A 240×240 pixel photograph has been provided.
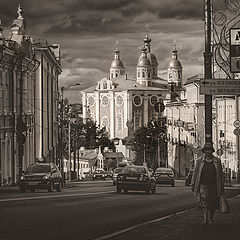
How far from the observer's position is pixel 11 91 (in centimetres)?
5434

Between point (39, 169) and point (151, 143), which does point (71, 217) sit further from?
point (151, 143)

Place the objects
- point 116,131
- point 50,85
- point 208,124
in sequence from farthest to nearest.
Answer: point 116,131 → point 50,85 → point 208,124

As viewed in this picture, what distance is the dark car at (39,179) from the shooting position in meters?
34.3

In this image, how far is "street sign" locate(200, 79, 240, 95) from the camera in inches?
743

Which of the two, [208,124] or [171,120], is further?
[171,120]

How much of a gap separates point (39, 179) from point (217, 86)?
55.5 feet

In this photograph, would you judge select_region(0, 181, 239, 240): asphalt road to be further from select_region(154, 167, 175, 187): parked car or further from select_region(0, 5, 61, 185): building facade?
select_region(154, 167, 175, 187): parked car

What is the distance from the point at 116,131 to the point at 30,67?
13328 centimetres

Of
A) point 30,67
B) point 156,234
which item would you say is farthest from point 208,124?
point 30,67

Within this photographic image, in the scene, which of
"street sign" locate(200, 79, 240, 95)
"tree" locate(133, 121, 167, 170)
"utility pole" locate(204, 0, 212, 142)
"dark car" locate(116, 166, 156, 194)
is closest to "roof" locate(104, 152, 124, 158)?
"tree" locate(133, 121, 167, 170)

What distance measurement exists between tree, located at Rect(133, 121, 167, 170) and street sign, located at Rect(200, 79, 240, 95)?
328 feet

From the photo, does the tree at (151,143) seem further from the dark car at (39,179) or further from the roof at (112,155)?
the dark car at (39,179)

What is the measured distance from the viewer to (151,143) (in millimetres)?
134500

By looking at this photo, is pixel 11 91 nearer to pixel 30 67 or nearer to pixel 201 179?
pixel 30 67
